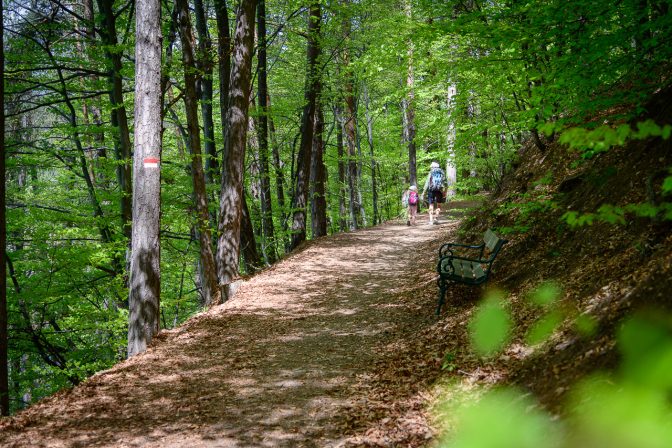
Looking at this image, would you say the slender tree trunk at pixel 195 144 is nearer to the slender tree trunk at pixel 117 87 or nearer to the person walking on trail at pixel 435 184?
the slender tree trunk at pixel 117 87

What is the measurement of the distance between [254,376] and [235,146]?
5528 millimetres

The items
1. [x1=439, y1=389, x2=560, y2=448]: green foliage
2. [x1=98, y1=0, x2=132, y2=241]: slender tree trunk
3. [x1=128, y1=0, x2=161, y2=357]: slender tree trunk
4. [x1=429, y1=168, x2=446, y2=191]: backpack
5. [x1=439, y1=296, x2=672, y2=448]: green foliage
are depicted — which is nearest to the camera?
[x1=439, y1=296, x2=672, y2=448]: green foliage

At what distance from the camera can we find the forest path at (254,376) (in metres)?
4.13

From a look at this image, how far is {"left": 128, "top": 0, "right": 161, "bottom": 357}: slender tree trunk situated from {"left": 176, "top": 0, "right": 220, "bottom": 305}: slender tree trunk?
7.41ft

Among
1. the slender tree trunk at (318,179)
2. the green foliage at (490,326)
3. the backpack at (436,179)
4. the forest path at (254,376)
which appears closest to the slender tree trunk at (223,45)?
the slender tree trunk at (318,179)

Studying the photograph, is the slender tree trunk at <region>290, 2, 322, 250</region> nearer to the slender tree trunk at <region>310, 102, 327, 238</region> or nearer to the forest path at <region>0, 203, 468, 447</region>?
the slender tree trunk at <region>310, 102, 327, 238</region>

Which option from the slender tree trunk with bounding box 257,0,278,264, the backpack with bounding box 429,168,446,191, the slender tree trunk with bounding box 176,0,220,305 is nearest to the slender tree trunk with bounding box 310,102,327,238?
the slender tree trunk with bounding box 257,0,278,264

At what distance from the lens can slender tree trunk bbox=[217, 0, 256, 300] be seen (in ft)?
30.6

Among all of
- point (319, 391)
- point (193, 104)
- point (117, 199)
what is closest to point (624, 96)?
point (319, 391)

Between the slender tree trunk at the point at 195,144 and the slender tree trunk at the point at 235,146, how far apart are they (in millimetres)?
552

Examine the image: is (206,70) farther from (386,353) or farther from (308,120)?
(386,353)

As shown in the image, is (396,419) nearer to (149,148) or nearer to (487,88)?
(149,148)

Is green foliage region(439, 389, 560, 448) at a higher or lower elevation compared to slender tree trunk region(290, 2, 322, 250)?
lower

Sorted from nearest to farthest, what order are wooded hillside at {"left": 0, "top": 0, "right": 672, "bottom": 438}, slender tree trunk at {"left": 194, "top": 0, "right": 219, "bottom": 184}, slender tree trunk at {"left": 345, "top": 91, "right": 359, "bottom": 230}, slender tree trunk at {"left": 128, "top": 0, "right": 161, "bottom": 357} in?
1. wooded hillside at {"left": 0, "top": 0, "right": 672, "bottom": 438}
2. slender tree trunk at {"left": 128, "top": 0, "right": 161, "bottom": 357}
3. slender tree trunk at {"left": 194, "top": 0, "right": 219, "bottom": 184}
4. slender tree trunk at {"left": 345, "top": 91, "right": 359, "bottom": 230}
